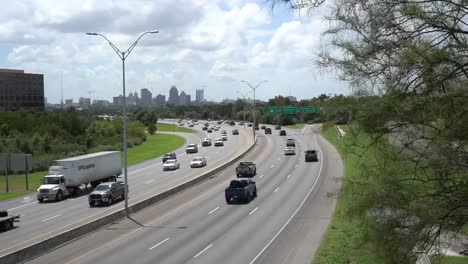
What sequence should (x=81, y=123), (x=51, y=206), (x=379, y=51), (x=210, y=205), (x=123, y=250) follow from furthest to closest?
1. (x=81, y=123)
2. (x=51, y=206)
3. (x=210, y=205)
4. (x=123, y=250)
5. (x=379, y=51)

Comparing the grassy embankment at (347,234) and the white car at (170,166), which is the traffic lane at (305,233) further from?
the white car at (170,166)

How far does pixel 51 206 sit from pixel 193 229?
15328 mm

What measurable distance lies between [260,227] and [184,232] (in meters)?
3.66

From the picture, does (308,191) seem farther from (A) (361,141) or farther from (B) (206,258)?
(A) (361,141)

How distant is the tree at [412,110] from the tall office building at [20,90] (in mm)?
172850

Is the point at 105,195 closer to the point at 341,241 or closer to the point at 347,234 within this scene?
the point at 347,234

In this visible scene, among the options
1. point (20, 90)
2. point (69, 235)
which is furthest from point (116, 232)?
point (20, 90)

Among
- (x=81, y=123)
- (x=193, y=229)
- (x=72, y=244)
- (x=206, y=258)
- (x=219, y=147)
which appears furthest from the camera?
(x=81, y=123)

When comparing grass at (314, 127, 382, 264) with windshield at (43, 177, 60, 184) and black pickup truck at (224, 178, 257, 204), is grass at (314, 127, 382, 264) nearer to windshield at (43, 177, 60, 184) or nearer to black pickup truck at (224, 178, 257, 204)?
black pickup truck at (224, 178, 257, 204)

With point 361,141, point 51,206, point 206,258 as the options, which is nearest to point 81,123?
point 51,206

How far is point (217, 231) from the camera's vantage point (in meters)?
26.5

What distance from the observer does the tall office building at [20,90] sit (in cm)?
16900

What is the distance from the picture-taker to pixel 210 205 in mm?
35625

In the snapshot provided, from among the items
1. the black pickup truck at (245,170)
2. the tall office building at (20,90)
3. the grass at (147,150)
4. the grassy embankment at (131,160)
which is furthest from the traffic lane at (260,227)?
the tall office building at (20,90)
